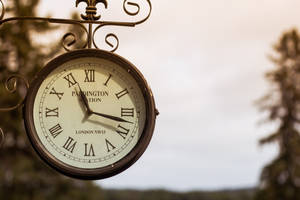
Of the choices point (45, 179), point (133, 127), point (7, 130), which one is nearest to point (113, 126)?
point (133, 127)

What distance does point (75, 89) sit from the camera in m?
3.81

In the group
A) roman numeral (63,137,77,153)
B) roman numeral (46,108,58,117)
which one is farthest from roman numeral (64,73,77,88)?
roman numeral (63,137,77,153)

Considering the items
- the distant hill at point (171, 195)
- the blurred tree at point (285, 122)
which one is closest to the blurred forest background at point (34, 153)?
the blurred tree at point (285, 122)

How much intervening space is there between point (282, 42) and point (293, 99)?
8.16 ft

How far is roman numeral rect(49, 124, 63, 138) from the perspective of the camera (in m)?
3.73

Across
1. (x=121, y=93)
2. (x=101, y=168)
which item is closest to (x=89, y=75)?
(x=121, y=93)

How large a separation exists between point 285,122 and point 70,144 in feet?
77.3

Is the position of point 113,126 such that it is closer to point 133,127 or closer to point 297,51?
point 133,127

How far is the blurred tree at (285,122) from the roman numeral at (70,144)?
22191 millimetres

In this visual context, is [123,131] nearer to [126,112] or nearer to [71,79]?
[126,112]

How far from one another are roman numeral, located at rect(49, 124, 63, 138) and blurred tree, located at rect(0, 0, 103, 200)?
2126 cm

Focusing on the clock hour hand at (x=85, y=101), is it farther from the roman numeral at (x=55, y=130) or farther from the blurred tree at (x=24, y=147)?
the blurred tree at (x=24, y=147)

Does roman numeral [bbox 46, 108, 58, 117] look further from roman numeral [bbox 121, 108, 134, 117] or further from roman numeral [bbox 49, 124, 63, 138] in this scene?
roman numeral [bbox 121, 108, 134, 117]

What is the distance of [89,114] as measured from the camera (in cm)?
376
